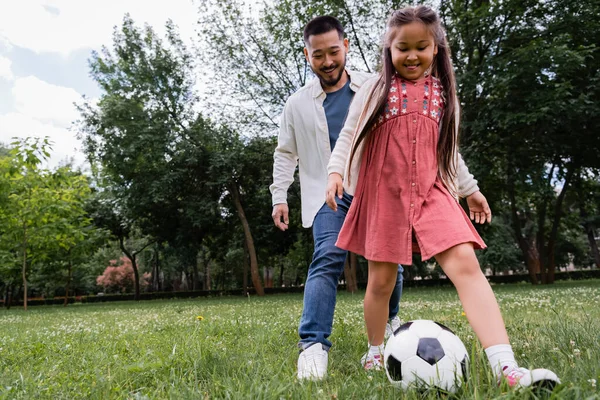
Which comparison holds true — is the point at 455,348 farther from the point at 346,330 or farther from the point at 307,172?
the point at 346,330

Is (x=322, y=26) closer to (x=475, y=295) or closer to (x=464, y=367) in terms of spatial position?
(x=475, y=295)

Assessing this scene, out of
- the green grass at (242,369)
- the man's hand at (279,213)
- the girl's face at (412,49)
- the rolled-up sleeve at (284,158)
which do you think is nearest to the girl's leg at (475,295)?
the green grass at (242,369)

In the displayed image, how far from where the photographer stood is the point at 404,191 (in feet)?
8.91

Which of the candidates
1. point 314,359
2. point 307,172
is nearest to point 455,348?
point 314,359

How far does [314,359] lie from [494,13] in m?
17.0

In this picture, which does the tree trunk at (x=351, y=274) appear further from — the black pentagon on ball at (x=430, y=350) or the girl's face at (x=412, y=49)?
the black pentagon on ball at (x=430, y=350)

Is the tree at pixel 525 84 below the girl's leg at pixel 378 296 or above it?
above

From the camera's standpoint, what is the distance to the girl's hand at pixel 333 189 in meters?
2.81

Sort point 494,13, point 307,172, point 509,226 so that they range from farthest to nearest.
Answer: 1. point 509,226
2. point 494,13
3. point 307,172

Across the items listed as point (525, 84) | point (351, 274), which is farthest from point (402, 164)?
point (351, 274)

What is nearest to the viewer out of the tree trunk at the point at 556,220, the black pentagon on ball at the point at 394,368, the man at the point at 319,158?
the black pentagon on ball at the point at 394,368

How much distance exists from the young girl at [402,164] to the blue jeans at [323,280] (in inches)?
10.5

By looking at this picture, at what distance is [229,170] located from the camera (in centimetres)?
2269

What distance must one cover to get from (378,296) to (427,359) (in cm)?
72
